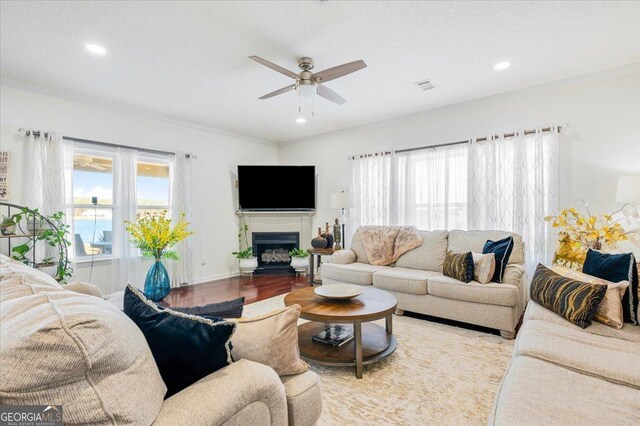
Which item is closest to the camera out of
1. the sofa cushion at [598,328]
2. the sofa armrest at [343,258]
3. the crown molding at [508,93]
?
the sofa cushion at [598,328]

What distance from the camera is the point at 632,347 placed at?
1.60m

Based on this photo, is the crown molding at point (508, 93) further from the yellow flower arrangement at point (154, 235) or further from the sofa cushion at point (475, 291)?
the yellow flower arrangement at point (154, 235)

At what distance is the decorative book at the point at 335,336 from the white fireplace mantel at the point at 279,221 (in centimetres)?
336

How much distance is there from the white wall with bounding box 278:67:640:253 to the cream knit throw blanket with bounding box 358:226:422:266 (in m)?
1.47

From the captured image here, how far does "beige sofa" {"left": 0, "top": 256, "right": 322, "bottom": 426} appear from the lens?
0.59 m

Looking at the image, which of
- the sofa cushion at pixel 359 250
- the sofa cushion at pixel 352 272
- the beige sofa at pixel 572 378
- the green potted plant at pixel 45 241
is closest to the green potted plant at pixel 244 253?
the sofa cushion at pixel 352 272

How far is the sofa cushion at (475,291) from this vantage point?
2.78 metres

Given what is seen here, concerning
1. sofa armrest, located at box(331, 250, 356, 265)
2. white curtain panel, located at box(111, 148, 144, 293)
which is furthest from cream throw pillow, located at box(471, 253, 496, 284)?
white curtain panel, located at box(111, 148, 144, 293)

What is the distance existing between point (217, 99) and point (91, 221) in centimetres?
241

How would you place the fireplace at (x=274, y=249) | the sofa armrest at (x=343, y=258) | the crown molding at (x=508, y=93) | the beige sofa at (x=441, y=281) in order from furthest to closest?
the fireplace at (x=274, y=249) < the sofa armrest at (x=343, y=258) < the crown molding at (x=508, y=93) < the beige sofa at (x=441, y=281)

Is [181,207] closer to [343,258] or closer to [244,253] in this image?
[244,253]

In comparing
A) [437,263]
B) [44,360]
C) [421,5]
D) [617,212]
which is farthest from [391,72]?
[44,360]

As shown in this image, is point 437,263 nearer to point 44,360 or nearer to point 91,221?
point 44,360

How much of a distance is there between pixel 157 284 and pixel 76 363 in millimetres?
3870
